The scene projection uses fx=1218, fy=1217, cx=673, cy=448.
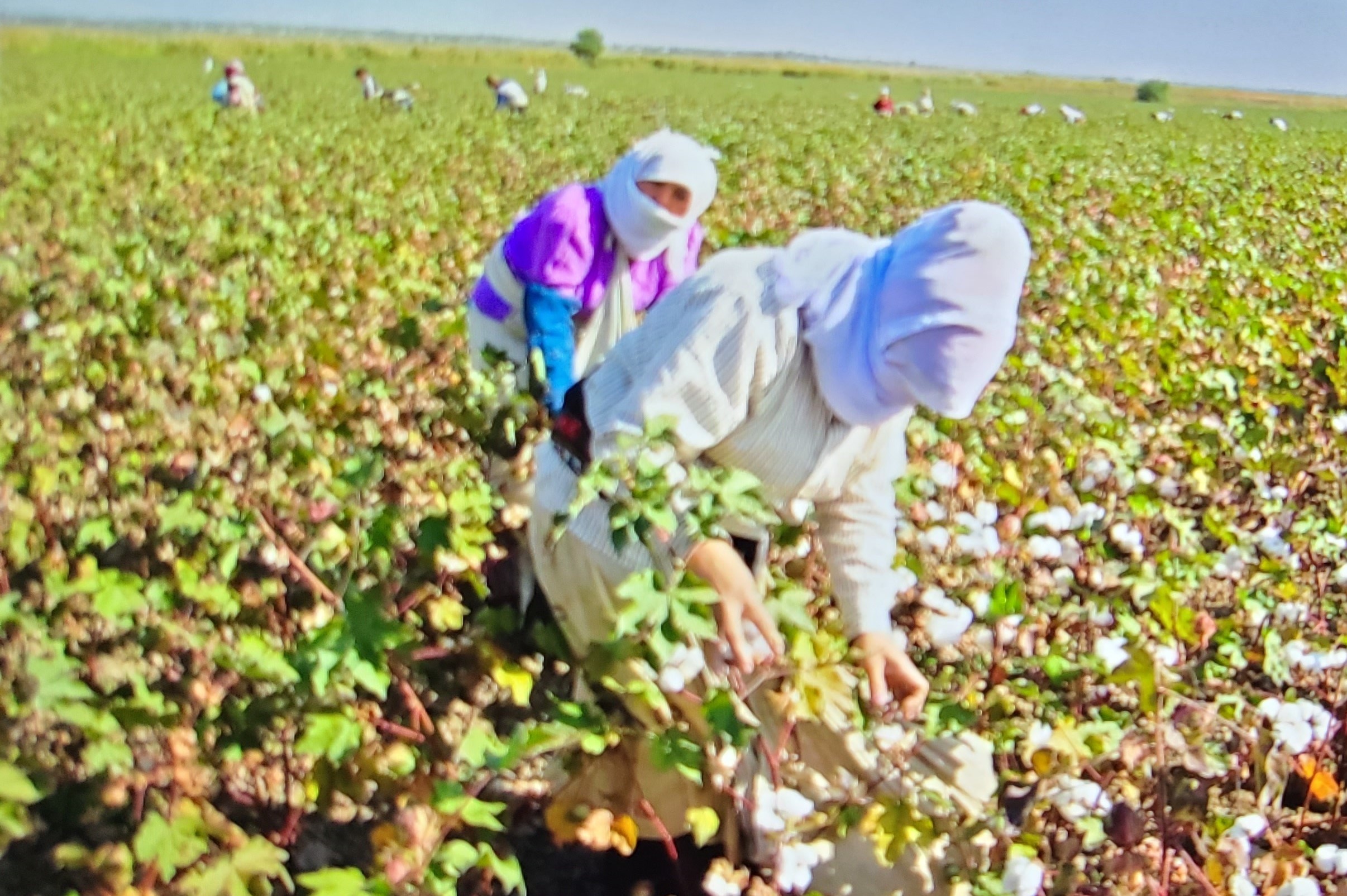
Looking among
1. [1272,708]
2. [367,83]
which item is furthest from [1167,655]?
[367,83]

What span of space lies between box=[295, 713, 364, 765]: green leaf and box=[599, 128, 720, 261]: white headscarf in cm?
111

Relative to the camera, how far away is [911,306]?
1187 mm

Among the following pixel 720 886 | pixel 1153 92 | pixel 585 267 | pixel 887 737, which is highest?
pixel 1153 92

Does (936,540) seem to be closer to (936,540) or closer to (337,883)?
(936,540)

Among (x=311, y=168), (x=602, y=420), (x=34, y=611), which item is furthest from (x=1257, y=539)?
(x=311, y=168)

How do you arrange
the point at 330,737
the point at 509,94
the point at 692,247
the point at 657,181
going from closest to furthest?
the point at 330,737
the point at 657,181
the point at 692,247
the point at 509,94

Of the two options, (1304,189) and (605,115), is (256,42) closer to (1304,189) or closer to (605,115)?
(605,115)

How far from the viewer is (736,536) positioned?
5.17 feet

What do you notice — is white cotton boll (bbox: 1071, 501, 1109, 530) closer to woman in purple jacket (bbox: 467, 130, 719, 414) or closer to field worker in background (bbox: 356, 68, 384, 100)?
woman in purple jacket (bbox: 467, 130, 719, 414)

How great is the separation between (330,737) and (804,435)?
616 mm

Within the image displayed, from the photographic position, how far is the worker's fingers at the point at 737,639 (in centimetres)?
128

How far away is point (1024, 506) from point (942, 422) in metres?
0.46

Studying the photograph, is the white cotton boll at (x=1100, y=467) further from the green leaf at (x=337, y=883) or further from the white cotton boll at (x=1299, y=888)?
the green leaf at (x=337, y=883)

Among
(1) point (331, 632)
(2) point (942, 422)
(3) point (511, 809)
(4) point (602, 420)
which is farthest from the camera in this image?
(2) point (942, 422)
